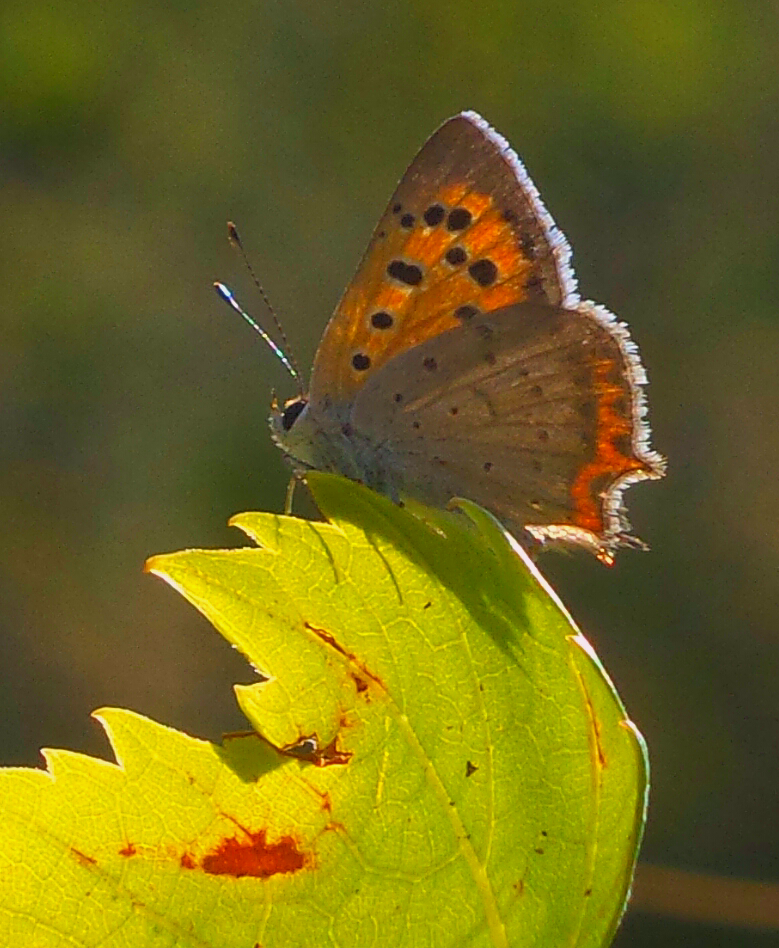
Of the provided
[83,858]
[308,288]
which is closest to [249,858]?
[83,858]

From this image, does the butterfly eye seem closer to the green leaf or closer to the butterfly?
the butterfly

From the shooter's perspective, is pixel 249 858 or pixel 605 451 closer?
pixel 249 858

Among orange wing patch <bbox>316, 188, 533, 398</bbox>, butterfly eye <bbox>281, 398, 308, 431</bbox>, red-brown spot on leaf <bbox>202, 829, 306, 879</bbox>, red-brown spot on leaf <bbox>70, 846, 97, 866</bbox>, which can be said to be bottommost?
red-brown spot on leaf <bbox>70, 846, 97, 866</bbox>

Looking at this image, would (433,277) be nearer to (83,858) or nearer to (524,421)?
(524,421)

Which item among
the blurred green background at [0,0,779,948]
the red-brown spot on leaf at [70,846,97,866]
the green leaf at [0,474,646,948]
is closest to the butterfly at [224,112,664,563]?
the green leaf at [0,474,646,948]

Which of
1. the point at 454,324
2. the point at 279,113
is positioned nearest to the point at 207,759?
the point at 454,324

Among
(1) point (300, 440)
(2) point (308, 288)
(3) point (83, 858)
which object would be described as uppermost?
(2) point (308, 288)

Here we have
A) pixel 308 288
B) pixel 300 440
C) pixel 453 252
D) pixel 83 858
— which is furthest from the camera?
pixel 308 288

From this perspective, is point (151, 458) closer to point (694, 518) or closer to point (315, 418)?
point (694, 518)
